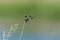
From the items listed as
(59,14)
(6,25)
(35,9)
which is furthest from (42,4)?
(6,25)

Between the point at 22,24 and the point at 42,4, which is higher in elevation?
the point at 42,4

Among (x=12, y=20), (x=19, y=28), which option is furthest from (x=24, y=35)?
(x=12, y=20)

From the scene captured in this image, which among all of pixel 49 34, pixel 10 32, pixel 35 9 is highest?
pixel 35 9

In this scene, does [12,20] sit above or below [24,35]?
above

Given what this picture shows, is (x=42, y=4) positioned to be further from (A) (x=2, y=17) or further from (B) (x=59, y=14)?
(A) (x=2, y=17)

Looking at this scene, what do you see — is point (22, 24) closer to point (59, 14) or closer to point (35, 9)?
point (35, 9)
